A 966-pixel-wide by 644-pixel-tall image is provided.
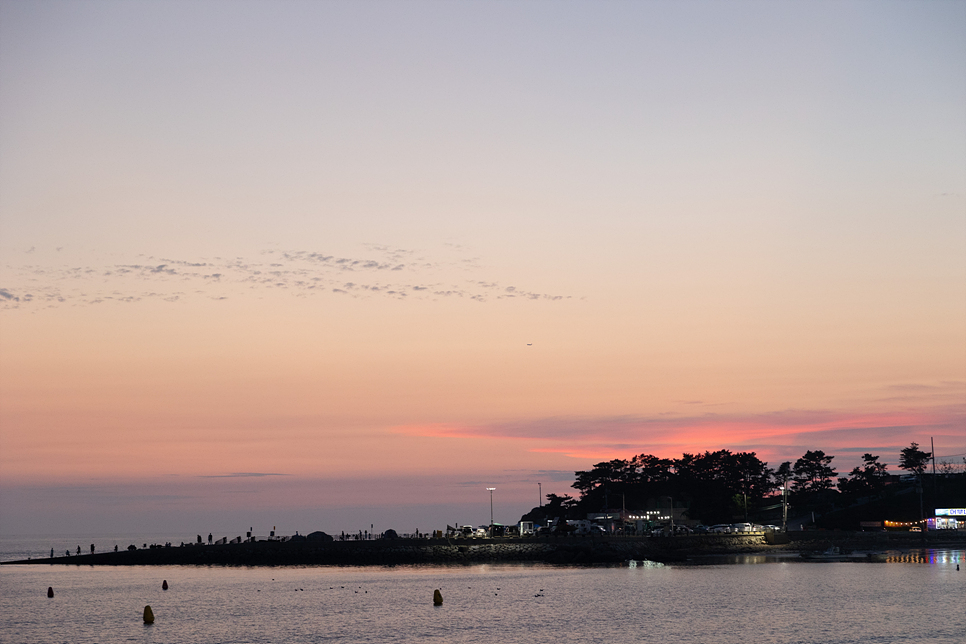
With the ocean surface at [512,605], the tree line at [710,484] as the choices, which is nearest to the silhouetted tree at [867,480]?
the tree line at [710,484]

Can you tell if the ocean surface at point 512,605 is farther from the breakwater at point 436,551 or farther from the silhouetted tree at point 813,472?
the silhouetted tree at point 813,472

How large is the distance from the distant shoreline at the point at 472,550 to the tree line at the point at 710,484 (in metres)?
43.8

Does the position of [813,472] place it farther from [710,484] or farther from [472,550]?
[472,550]

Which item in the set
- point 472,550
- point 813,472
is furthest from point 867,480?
point 472,550

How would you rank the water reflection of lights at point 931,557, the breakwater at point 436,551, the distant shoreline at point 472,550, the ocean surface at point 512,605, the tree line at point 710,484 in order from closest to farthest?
the ocean surface at point 512,605
the water reflection of lights at point 931,557
the breakwater at point 436,551
the distant shoreline at point 472,550
the tree line at point 710,484

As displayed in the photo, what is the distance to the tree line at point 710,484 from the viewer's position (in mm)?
184875

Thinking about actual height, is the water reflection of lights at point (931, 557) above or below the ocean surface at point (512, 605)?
below

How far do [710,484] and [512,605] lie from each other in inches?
4583

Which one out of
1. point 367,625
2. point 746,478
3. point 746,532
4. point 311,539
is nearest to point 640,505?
point 746,478

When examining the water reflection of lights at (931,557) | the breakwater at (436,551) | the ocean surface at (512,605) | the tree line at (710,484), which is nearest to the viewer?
the ocean surface at (512,605)

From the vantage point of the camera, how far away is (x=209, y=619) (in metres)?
74.1

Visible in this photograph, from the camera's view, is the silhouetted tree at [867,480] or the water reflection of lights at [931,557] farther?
the silhouetted tree at [867,480]

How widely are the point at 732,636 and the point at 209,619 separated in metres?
41.9

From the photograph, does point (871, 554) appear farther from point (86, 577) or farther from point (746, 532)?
point (86, 577)
